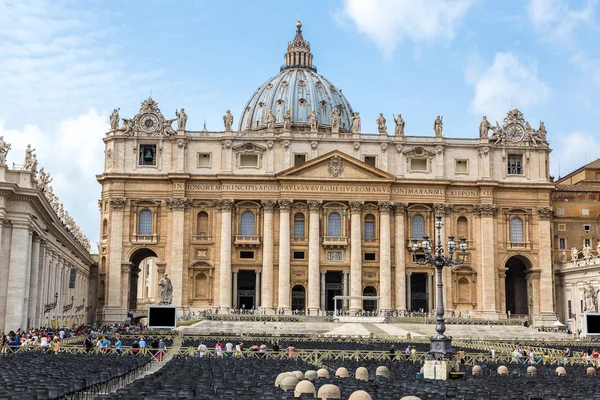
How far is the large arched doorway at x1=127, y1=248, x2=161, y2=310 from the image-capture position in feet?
313

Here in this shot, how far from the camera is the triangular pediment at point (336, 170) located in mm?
91000

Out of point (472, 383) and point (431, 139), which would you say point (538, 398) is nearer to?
point (472, 383)

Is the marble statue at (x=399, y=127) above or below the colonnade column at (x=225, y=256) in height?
above

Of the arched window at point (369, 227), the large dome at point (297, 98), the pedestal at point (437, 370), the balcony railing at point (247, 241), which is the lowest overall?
the pedestal at point (437, 370)

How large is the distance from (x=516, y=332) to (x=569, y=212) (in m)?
32.8

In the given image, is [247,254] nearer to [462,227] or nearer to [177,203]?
[177,203]

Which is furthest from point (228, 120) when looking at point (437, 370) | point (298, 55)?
point (437, 370)

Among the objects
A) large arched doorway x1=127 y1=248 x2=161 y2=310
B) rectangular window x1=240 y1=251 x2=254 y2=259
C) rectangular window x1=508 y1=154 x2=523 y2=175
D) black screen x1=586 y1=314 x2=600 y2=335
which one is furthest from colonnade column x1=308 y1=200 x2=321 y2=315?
black screen x1=586 y1=314 x2=600 y2=335

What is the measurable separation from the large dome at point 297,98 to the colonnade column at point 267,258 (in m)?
37.7

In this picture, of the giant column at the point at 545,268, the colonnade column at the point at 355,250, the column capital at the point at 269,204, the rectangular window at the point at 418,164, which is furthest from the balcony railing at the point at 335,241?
the giant column at the point at 545,268

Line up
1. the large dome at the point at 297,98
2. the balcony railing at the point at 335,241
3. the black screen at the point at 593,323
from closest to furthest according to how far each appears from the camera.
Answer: the black screen at the point at 593,323 → the balcony railing at the point at 335,241 → the large dome at the point at 297,98

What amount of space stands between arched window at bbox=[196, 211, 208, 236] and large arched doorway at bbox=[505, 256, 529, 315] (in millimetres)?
36020

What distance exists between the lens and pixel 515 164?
316 feet

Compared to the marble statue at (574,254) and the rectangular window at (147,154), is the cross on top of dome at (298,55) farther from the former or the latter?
the marble statue at (574,254)
